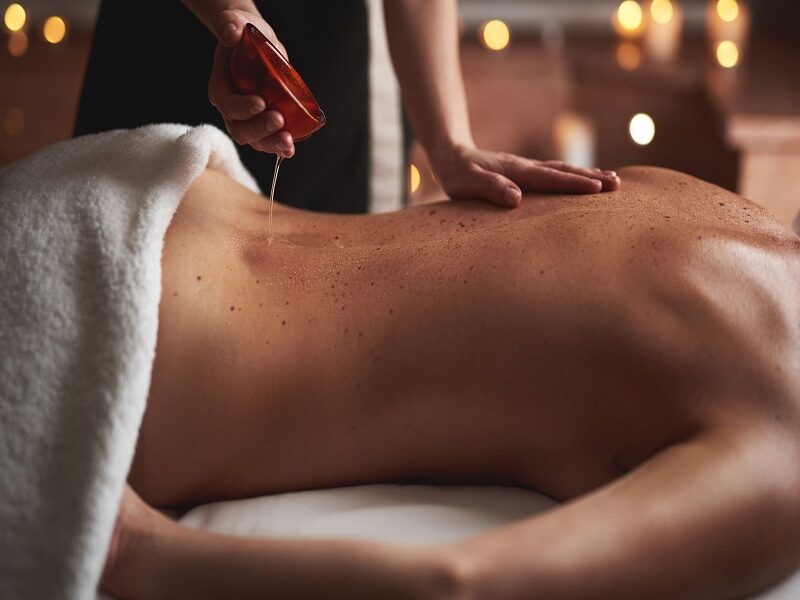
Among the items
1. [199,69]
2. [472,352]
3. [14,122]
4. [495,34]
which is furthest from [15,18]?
[472,352]

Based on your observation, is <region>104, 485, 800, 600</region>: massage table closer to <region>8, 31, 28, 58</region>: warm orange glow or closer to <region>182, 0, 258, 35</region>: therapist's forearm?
<region>182, 0, 258, 35</region>: therapist's forearm

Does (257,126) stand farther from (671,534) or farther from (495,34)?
(495,34)

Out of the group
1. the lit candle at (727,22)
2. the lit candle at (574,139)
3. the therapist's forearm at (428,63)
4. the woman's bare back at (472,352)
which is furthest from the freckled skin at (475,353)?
the lit candle at (727,22)

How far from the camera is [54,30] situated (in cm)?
308

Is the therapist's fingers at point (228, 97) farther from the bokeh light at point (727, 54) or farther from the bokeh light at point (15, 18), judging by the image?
the bokeh light at point (15, 18)

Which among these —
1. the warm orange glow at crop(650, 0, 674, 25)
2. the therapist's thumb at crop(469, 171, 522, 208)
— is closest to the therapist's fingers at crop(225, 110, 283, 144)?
the therapist's thumb at crop(469, 171, 522, 208)

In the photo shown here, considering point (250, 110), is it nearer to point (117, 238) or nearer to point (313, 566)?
point (117, 238)

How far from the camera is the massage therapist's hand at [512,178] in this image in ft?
3.22

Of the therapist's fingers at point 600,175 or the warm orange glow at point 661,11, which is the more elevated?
the warm orange glow at point 661,11

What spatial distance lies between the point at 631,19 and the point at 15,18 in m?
2.16

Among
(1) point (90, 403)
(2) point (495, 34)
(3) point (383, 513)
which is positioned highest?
(2) point (495, 34)

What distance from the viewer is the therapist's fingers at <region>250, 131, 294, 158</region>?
0.85 metres

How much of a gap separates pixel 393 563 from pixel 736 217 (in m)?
0.50

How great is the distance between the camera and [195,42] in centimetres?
133
